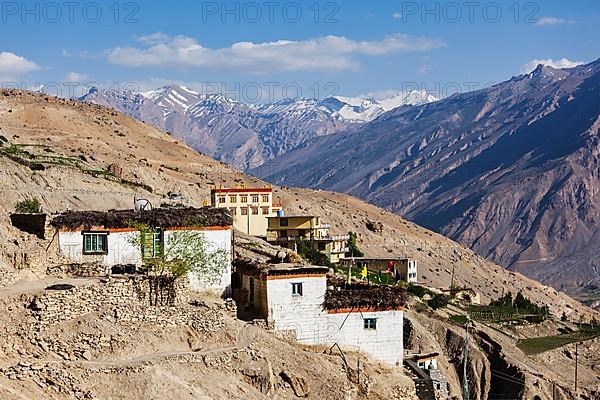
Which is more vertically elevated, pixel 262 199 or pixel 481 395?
pixel 262 199

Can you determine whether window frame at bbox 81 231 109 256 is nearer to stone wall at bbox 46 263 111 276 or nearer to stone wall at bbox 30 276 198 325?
stone wall at bbox 46 263 111 276

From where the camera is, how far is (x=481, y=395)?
4469cm

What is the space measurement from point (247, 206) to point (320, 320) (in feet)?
154

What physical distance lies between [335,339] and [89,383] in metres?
9.73

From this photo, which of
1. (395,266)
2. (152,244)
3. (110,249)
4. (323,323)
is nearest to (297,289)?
(323,323)

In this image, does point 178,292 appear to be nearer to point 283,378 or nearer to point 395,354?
point 283,378

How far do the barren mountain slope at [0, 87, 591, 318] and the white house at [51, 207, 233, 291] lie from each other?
153 ft

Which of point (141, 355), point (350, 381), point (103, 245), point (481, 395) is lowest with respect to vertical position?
point (481, 395)

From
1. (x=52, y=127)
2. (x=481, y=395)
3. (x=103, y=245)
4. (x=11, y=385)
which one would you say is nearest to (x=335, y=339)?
(x=103, y=245)

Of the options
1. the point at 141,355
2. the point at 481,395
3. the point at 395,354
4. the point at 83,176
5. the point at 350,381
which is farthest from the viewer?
the point at 83,176

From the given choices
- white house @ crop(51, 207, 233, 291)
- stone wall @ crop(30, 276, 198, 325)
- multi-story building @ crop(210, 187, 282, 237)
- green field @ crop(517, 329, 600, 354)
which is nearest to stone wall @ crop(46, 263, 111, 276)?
white house @ crop(51, 207, 233, 291)

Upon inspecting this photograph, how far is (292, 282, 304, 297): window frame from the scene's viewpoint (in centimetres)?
2897

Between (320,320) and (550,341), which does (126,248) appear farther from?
(550,341)

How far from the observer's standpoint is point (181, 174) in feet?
379
